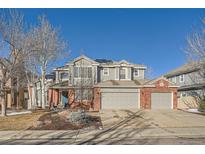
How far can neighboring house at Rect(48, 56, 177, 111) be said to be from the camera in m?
29.2

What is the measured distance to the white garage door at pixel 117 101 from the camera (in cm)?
2916

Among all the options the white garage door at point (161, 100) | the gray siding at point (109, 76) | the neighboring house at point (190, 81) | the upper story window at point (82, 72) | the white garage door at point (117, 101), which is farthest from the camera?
the gray siding at point (109, 76)

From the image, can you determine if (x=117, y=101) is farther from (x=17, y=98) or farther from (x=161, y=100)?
(x=17, y=98)

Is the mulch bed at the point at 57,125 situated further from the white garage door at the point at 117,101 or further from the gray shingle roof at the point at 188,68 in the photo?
the gray shingle roof at the point at 188,68

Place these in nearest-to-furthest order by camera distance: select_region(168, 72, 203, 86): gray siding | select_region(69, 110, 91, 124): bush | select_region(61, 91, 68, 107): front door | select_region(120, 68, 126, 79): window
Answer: select_region(69, 110, 91, 124): bush
select_region(61, 91, 68, 107): front door
select_region(168, 72, 203, 86): gray siding
select_region(120, 68, 126, 79): window

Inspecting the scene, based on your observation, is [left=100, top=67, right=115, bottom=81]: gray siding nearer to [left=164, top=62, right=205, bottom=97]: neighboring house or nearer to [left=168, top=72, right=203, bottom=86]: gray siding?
[left=164, top=62, right=205, bottom=97]: neighboring house

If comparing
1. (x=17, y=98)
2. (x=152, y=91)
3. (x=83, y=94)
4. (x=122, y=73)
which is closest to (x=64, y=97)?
(x=83, y=94)

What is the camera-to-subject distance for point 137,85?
29.6m

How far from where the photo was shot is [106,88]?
29.2 metres

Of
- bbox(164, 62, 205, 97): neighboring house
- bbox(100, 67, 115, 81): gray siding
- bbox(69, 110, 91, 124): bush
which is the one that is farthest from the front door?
bbox(69, 110, 91, 124): bush

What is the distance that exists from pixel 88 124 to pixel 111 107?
44.1 ft

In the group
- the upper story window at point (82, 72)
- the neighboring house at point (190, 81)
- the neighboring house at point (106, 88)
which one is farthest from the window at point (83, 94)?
the neighboring house at point (190, 81)

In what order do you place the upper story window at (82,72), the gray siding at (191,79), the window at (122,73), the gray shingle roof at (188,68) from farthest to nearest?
1. the window at (122,73)
2. the gray siding at (191,79)
3. the upper story window at (82,72)
4. the gray shingle roof at (188,68)

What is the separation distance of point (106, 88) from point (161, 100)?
6336mm
